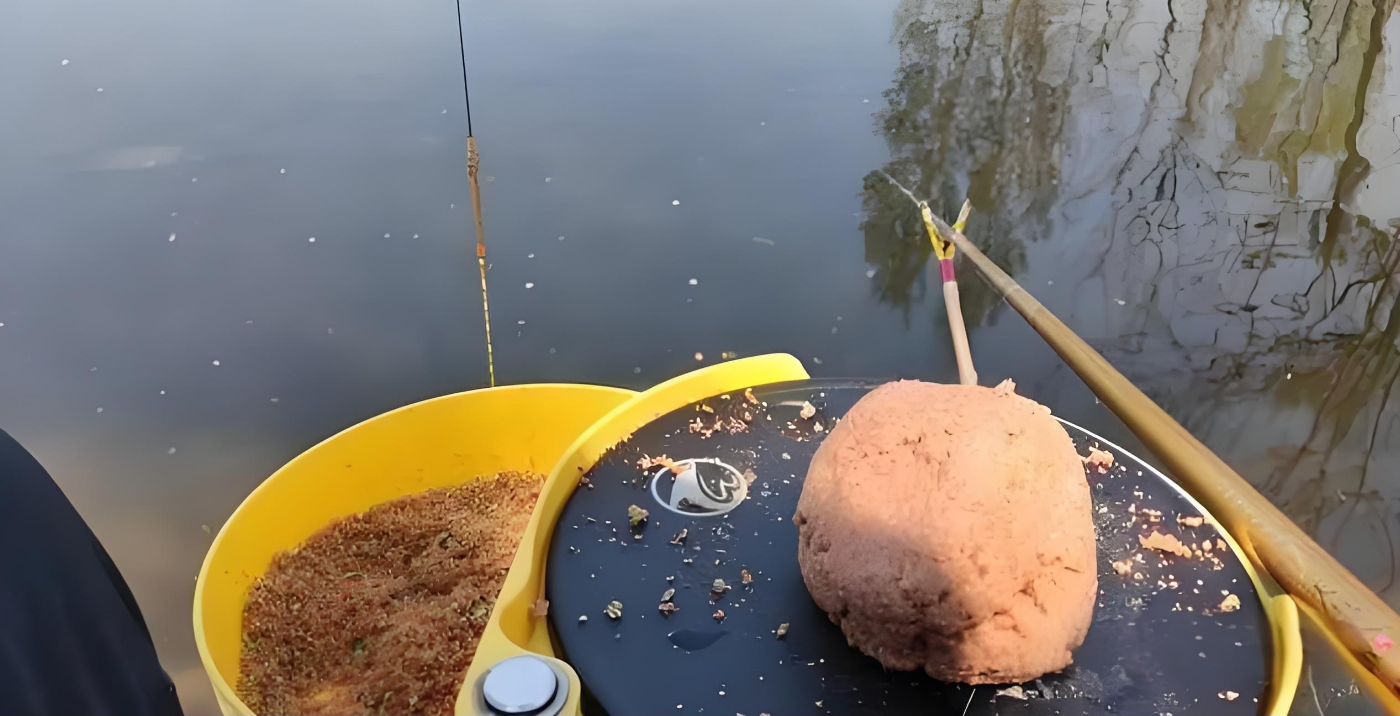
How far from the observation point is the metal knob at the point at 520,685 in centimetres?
62

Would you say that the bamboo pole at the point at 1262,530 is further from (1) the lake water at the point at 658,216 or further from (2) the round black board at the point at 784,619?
(1) the lake water at the point at 658,216

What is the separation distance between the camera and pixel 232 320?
4.18ft

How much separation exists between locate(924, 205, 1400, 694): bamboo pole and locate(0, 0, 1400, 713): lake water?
0.41 metres

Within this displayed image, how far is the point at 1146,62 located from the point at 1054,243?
60 centimetres

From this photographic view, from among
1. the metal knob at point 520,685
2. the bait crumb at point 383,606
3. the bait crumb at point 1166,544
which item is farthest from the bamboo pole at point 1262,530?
the bait crumb at point 383,606

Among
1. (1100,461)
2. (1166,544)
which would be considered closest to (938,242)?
(1100,461)

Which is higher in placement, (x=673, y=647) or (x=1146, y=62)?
(x=1146, y=62)

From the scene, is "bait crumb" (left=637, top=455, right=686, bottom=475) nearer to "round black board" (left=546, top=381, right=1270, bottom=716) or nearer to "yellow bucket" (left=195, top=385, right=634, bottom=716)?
"round black board" (left=546, top=381, right=1270, bottom=716)

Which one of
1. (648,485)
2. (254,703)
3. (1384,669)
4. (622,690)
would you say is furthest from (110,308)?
(1384,669)

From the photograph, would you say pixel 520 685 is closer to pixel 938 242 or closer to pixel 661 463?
pixel 661 463

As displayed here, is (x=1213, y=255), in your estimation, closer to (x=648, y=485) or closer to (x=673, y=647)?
(x=648, y=485)

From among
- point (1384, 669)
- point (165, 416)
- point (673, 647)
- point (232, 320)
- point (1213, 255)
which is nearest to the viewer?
point (1384, 669)

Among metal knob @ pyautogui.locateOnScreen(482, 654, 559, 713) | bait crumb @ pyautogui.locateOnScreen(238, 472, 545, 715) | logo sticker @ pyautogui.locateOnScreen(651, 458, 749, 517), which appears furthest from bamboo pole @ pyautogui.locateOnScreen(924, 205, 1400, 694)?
bait crumb @ pyautogui.locateOnScreen(238, 472, 545, 715)

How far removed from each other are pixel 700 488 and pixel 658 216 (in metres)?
0.79
